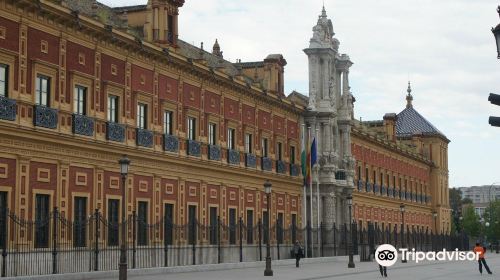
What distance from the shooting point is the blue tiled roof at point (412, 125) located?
9500cm

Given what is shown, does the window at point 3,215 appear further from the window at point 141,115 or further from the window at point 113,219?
the window at point 141,115

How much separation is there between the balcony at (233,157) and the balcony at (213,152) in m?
1.38

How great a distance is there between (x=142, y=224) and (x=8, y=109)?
29.6 ft

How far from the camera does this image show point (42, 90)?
97.8ft

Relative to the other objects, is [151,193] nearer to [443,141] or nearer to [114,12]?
[114,12]

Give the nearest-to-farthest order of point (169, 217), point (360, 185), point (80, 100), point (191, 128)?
point (80, 100), point (169, 217), point (191, 128), point (360, 185)

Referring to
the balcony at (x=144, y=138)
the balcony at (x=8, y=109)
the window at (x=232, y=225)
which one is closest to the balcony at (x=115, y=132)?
the balcony at (x=144, y=138)

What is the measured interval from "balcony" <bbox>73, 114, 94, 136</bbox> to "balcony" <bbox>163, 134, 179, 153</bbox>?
19.3 ft

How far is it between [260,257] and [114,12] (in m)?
13.2

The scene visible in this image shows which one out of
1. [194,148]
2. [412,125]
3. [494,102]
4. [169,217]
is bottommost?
[169,217]

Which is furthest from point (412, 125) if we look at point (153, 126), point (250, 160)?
point (153, 126)

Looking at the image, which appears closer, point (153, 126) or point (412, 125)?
point (153, 126)

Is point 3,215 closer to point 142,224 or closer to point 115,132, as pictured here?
point 115,132

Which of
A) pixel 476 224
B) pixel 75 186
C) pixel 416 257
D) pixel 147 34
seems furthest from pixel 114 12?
pixel 476 224
